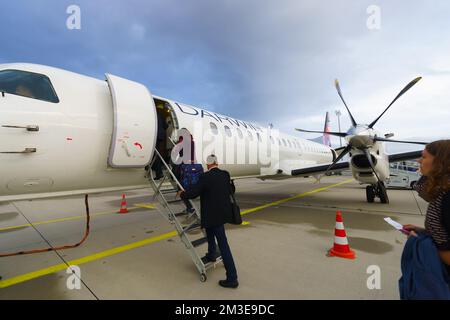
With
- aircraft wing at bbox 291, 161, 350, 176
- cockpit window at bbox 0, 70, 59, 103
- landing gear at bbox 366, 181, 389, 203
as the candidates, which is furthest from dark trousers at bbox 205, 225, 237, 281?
landing gear at bbox 366, 181, 389, 203

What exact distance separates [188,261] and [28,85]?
12.4 feet

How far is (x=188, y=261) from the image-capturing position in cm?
419

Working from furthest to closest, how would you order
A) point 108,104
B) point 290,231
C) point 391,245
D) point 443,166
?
point 290,231
point 391,245
point 108,104
point 443,166

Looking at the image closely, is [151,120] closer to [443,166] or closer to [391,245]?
[443,166]

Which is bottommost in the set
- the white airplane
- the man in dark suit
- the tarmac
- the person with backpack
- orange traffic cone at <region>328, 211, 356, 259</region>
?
the tarmac

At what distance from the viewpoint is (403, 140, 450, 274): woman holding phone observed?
5.69 feet

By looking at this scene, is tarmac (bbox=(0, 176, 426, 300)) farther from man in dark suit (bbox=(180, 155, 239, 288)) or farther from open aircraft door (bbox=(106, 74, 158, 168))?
open aircraft door (bbox=(106, 74, 158, 168))

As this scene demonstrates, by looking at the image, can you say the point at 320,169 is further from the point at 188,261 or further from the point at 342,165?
the point at 188,261

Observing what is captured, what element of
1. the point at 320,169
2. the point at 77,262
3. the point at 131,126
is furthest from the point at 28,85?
the point at 320,169

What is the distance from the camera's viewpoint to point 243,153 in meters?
8.48

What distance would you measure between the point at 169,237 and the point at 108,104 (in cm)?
316

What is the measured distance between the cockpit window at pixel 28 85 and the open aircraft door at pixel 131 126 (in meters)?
0.93

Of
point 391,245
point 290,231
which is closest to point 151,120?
point 290,231

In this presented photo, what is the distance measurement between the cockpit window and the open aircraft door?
36.5 inches
